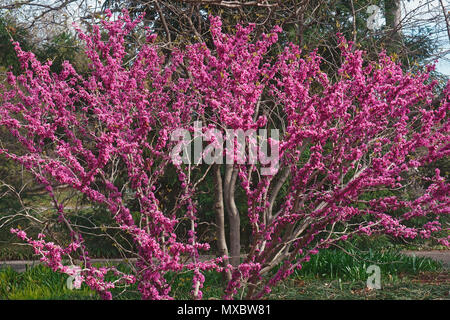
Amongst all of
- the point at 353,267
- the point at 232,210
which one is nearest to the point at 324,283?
the point at 353,267

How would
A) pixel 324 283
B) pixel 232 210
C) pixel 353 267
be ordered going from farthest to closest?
1. pixel 353 267
2. pixel 324 283
3. pixel 232 210

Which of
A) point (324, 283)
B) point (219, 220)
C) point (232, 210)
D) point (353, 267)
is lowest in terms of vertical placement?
point (324, 283)

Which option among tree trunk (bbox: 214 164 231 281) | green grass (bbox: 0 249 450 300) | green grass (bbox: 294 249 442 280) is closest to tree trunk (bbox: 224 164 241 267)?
tree trunk (bbox: 214 164 231 281)

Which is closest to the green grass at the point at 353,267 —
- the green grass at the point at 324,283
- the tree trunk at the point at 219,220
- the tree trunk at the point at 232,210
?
the green grass at the point at 324,283

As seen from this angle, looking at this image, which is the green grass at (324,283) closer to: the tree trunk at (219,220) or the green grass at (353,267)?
the green grass at (353,267)

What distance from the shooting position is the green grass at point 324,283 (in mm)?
4957

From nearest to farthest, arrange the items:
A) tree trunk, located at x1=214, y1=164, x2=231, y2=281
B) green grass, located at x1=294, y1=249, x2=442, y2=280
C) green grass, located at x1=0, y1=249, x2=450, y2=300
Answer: green grass, located at x1=0, y1=249, x2=450, y2=300
tree trunk, located at x1=214, y1=164, x2=231, y2=281
green grass, located at x1=294, y1=249, x2=442, y2=280

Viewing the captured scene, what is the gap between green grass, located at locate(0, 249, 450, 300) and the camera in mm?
4957

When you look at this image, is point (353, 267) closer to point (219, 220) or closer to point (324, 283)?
point (324, 283)

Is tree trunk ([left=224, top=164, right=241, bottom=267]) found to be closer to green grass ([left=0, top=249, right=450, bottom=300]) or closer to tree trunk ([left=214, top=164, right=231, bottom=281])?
tree trunk ([left=214, top=164, right=231, bottom=281])

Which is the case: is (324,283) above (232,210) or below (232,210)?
below

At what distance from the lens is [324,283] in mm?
5480
